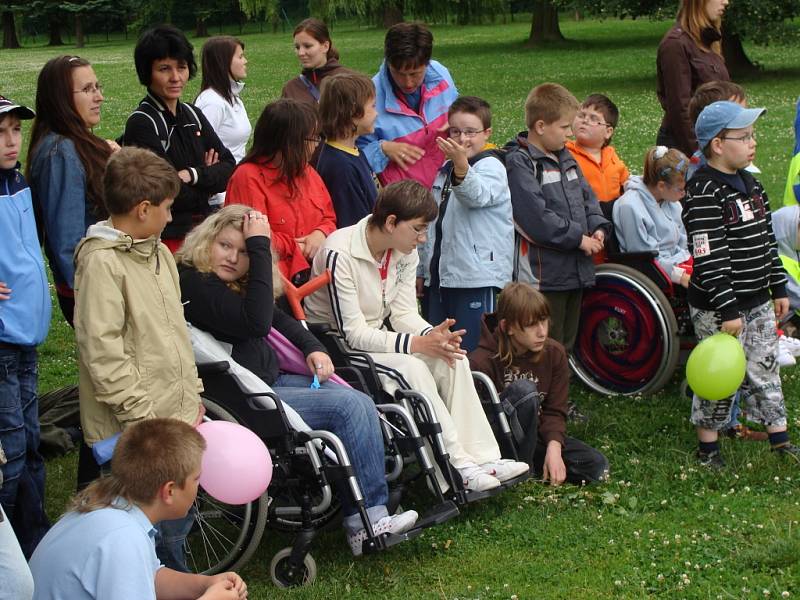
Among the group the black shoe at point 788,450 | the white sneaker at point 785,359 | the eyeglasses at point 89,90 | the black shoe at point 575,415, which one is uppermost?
the eyeglasses at point 89,90

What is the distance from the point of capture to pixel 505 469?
5129 mm

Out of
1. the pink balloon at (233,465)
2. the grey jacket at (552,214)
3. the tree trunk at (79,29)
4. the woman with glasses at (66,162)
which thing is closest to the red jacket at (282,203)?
the woman with glasses at (66,162)

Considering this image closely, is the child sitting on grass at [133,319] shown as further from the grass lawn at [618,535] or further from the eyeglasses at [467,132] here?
the eyeglasses at [467,132]

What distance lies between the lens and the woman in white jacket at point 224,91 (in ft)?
23.4

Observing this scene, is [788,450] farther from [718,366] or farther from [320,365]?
[320,365]

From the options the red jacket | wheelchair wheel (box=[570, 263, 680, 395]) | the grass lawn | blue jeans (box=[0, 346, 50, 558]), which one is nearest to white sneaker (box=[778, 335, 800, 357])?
the grass lawn

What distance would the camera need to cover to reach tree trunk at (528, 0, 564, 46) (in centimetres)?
3566

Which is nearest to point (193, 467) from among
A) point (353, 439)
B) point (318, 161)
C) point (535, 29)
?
point (353, 439)

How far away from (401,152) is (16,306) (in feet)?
9.31

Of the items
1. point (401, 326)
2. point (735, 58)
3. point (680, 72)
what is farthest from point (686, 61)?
point (735, 58)

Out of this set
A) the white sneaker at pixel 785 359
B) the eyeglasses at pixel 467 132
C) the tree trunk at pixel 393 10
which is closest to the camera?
the eyeglasses at pixel 467 132

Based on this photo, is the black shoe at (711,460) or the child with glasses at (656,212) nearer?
the black shoe at (711,460)

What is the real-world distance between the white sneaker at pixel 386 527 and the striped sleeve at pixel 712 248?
1886mm

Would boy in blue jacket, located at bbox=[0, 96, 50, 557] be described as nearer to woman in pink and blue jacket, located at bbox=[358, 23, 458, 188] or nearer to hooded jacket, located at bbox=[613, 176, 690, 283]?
woman in pink and blue jacket, located at bbox=[358, 23, 458, 188]
